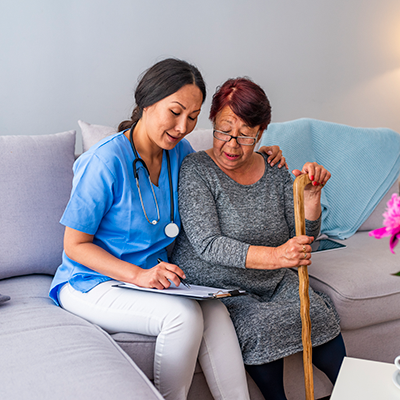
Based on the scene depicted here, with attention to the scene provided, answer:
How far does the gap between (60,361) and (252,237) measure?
0.69 meters

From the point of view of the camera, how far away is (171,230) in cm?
132

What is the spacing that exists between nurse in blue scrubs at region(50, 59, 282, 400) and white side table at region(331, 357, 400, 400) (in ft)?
1.01

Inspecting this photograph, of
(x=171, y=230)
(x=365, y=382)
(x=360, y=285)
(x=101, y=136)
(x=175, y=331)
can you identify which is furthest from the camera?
(x=101, y=136)

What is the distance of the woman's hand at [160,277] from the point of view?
3.74ft

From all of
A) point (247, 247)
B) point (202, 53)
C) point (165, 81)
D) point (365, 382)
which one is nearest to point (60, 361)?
point (247, 247)

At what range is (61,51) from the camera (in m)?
2.00

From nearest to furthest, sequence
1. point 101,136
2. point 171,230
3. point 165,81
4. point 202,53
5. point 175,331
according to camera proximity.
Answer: point 175,331
point 165,81
point 171,230
point 101,136
point 202,53

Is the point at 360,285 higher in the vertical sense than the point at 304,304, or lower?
lower

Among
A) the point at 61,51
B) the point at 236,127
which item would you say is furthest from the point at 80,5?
the point at 236,127

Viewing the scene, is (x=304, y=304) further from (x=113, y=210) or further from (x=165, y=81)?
(x=165, y=81)

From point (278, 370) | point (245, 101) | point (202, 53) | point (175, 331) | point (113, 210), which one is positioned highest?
point (202, 53)

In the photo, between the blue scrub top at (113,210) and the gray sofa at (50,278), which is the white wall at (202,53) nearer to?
the gray sofa at (50,278)

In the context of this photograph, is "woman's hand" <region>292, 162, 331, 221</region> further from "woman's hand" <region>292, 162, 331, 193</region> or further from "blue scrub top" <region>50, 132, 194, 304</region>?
"blue scrub top" <region>50, 132, 194, 304</region>

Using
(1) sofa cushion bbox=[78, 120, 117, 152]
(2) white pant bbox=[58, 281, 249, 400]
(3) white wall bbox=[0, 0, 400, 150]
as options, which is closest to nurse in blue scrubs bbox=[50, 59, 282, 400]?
(2) white pant bbox=[58, 281, 249, 400]
